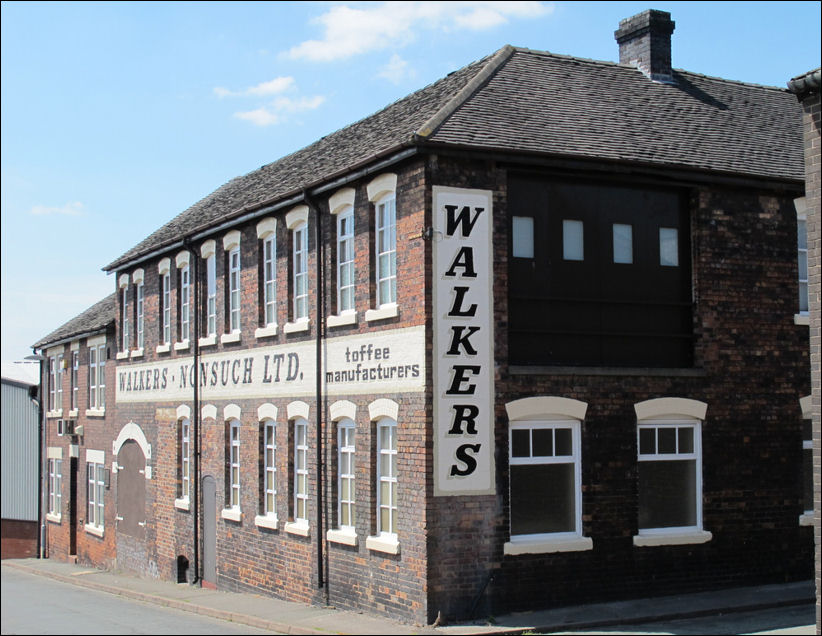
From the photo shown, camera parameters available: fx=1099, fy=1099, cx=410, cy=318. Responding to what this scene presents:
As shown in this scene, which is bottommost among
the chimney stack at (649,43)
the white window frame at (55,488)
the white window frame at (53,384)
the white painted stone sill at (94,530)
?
the white painted stone sill at (94,530)

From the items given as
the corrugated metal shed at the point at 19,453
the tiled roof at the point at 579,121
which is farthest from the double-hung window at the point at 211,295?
the corrugated metal shed at the point at 19,453

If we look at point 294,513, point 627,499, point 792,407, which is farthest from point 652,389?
point 294,513

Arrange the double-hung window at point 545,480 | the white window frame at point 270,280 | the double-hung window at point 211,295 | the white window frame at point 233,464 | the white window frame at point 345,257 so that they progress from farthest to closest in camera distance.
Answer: the double-hung window at point 211,295
the white window frame at point 233,464
the white window frame at point 270,280
the white window frame at point 345,257
the double-hung window at point 545,480

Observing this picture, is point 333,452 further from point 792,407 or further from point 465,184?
point 792,407

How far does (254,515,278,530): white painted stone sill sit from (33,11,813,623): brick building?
0.06m

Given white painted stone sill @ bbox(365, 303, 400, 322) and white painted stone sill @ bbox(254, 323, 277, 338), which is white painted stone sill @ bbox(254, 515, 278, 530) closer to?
white painted stone sill @ bbox(254, 323, 277, 338)

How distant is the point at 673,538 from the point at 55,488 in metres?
25.3

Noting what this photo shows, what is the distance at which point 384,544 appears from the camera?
15945mm

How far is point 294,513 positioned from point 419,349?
212 inches

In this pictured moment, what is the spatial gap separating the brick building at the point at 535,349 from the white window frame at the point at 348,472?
0.17 feet

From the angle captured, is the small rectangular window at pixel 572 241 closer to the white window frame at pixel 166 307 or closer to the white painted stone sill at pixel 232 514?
the white painted stone sill at pixel 232 514

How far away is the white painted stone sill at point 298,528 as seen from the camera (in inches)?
734

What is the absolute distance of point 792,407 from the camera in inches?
701

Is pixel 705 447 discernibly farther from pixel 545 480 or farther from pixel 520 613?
pixel 520 613
